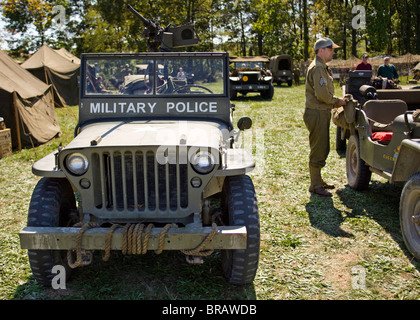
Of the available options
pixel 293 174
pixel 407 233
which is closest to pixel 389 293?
pixel 407 233

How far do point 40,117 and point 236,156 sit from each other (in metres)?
7.97

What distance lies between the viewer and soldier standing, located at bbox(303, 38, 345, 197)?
17.5 ft

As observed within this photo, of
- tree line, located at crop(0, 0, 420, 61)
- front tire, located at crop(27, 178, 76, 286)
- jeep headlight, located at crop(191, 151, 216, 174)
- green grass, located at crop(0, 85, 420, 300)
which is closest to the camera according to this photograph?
jeep headlight, located at crop(191, 151, 216, 174)

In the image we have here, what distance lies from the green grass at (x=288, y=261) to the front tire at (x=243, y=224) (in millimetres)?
162

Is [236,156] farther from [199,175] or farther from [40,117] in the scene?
[40,117]

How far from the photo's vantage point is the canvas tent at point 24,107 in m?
9.29

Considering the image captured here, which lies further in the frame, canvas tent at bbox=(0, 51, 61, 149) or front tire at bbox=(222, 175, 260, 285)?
canvas tent at bbox=(0, 51, 61, 149)

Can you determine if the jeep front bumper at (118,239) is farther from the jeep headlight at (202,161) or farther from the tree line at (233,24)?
the tree line at (233,24)

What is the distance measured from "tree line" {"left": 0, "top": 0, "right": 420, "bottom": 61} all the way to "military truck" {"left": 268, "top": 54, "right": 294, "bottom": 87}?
887 centimetres

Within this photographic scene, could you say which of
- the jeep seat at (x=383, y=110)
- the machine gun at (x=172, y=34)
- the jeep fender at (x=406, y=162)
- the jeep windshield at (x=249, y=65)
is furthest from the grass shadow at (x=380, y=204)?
the jeep windshield at (x=249, y=65)

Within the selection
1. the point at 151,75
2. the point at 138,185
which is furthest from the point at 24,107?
the point at 138,185

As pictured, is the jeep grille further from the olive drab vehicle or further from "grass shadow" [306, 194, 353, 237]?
"grass shadow" [306, 194, 353, 237]

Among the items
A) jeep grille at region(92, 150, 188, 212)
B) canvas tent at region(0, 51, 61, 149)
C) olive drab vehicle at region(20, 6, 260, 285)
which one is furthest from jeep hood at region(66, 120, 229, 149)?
canvas tent at region(0, 51, 61, 149)
